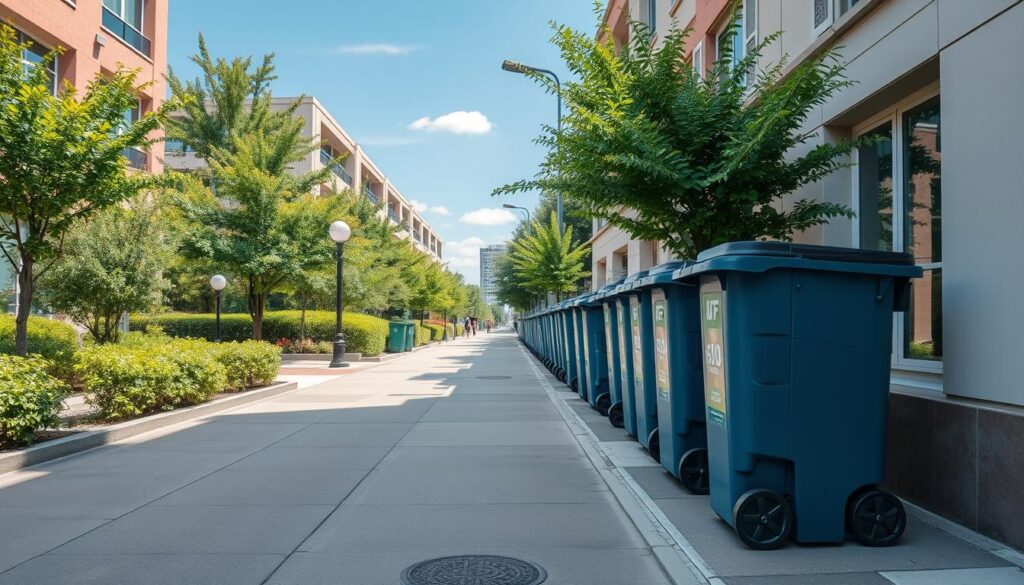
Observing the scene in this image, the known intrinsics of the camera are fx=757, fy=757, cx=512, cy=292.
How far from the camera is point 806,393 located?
4645 mm

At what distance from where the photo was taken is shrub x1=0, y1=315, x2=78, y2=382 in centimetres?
1238

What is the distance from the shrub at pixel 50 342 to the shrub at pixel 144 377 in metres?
1.39

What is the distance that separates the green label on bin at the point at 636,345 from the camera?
764 centimetres

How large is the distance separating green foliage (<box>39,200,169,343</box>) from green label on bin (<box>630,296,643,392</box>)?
35.7ft

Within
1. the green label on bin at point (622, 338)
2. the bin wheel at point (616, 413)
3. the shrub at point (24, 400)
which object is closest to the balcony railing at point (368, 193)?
the bin wheel at point (616, 413)

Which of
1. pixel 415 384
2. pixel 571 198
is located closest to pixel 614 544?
pixel 571 198

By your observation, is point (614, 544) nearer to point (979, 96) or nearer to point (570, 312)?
point (979, 96)

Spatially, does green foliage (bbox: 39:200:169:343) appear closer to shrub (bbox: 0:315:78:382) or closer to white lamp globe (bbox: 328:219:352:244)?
shrub (bbox: 0:315:78:382)

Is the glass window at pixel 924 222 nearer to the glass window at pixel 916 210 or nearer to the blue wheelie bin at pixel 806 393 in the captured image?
the glass window at pixel 916 210

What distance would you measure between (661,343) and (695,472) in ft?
3.73

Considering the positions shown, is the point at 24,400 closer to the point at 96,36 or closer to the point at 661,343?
the point at 661,343

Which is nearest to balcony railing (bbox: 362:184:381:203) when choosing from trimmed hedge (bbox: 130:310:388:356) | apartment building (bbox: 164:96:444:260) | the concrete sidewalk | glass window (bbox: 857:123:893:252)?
apartment building (bbox: 164:96:444:260)

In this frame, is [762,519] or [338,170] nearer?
[762,519]

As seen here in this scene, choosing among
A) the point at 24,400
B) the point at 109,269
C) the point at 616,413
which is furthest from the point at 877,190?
the point at 109,269
